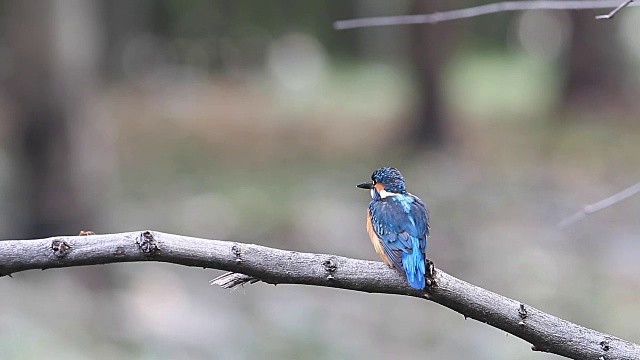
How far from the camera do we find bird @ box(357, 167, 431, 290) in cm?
219

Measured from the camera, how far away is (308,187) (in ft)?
35.2

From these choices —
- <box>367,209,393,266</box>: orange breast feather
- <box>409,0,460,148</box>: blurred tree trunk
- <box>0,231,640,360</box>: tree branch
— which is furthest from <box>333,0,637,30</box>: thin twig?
<box>409,0,460,148</box>: blurred tree trunk

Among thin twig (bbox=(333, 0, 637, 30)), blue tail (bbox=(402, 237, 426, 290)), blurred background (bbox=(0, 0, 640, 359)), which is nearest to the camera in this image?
blue tail (bbox=(402, 237, 426, 290))

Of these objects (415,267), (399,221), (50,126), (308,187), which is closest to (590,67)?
(308,187)

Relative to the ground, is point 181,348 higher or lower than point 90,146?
lower

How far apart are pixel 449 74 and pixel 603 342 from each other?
11910 mm

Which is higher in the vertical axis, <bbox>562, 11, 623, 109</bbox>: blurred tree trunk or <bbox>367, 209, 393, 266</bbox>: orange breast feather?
<bbox>367, 209, 393, 266</bbox>: orange breast feather

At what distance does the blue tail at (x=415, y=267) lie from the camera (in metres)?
1.95

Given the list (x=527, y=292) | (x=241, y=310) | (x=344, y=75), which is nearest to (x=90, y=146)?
(x=241, y=310)

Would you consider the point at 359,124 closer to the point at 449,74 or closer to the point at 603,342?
the point at 449,74

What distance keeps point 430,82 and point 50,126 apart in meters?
7.10

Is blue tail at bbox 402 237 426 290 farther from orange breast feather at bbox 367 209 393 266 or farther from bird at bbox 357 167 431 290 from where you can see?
orange breast feather at bbox 367 209 393 266

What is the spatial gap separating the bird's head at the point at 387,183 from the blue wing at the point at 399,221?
0.14 feet

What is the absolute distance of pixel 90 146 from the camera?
7.48 m
